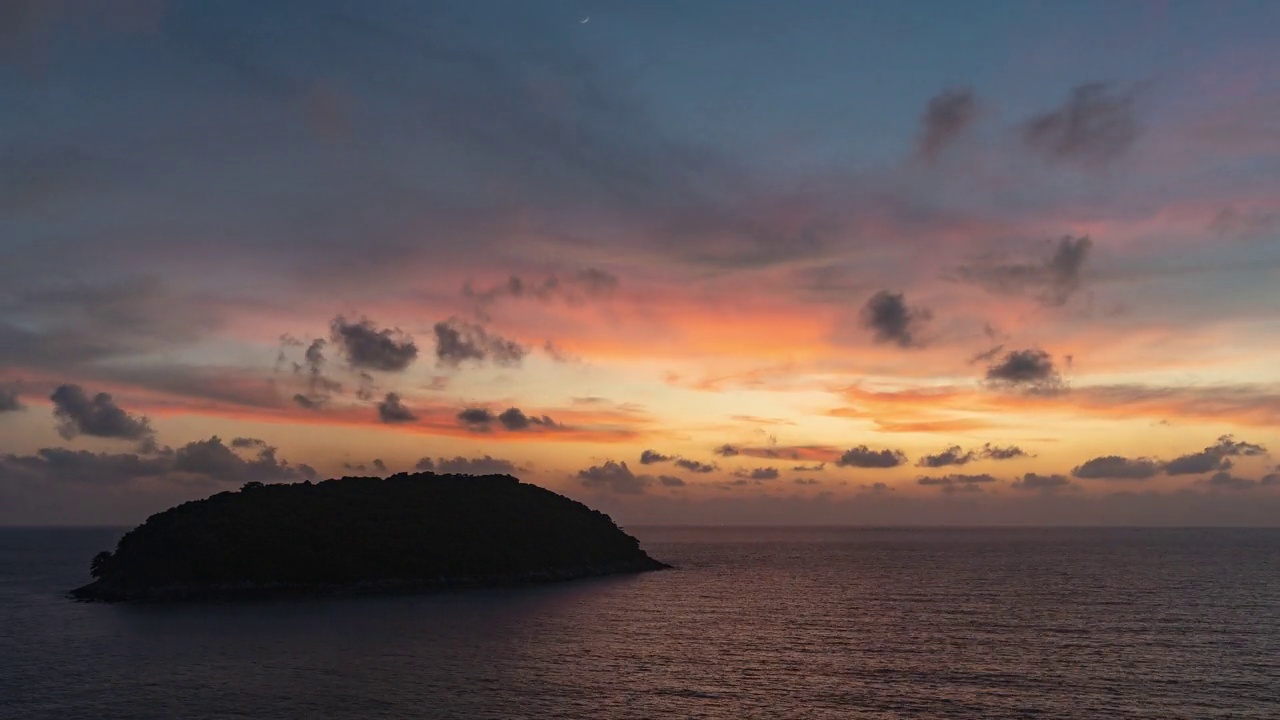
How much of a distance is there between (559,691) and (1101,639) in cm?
6064

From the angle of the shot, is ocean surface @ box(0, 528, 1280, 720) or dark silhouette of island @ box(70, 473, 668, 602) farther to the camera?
dark silhouette of island @ box(70, 473, 668, 602)

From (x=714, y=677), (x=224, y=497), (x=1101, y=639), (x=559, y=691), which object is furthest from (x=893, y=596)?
(x=224, y=497)

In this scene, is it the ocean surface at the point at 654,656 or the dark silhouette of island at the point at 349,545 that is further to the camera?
the dark silhouette of island at the point at 349,545

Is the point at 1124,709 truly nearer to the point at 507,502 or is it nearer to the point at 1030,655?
the point at 1030,655

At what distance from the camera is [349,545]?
151875 mm

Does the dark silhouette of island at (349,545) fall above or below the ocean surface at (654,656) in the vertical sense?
above

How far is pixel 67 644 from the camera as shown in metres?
92.2

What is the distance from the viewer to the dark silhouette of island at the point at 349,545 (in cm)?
13738

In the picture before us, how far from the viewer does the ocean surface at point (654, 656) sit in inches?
2591

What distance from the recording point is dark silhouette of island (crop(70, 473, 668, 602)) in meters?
137

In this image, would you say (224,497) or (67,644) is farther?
(224,497)

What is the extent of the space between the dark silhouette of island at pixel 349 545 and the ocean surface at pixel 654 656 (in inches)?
497

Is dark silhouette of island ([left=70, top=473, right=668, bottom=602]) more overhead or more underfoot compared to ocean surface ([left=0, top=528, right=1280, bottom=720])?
more overhead

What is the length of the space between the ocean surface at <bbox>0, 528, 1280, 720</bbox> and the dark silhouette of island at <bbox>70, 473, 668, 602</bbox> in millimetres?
12618
